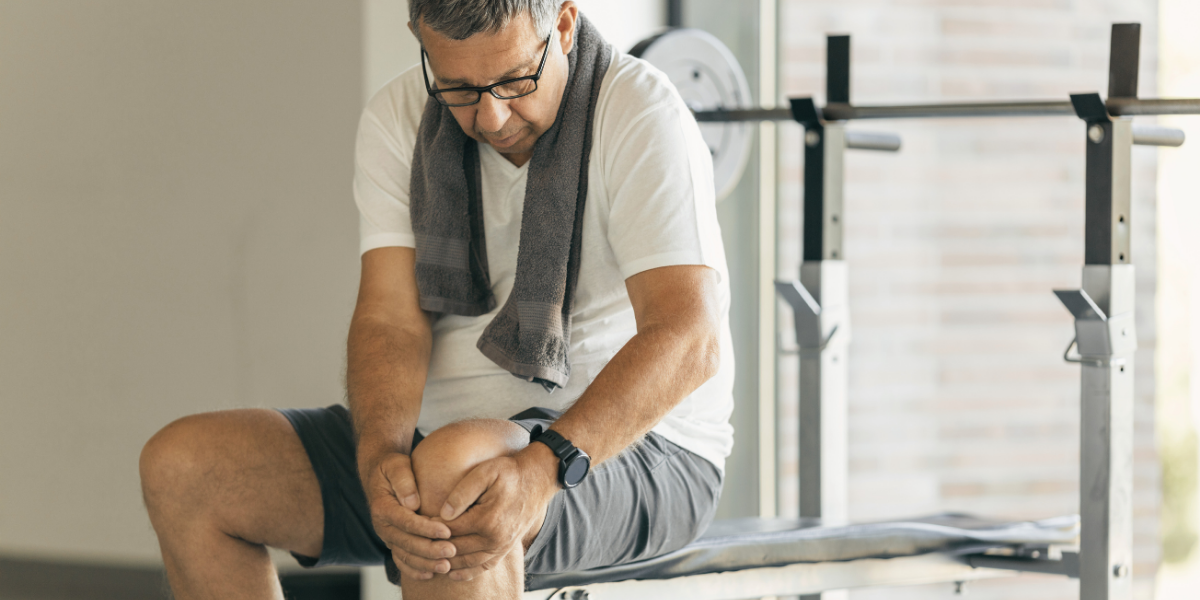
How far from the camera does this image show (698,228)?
1169mm

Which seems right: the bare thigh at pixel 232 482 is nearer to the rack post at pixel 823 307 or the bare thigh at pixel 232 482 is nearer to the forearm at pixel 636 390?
the forearm at pixel 636 390

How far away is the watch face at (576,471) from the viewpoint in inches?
40.7

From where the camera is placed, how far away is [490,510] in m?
0.97

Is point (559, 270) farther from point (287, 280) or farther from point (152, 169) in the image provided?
point (152, 169)

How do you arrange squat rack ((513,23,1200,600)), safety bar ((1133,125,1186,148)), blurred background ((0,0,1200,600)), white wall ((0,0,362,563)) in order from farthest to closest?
blurred background ((0,0,1200,600)) → white wall ((0,0,362,563)) → safety bar ((1133,125,1186,148)) → squat rack ((513,23,1200,600))

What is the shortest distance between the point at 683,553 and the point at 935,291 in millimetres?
1355

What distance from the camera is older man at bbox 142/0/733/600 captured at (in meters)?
1.06

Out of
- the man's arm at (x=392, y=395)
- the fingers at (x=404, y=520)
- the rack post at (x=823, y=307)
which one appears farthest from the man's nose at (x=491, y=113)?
the rack post at (x=823, y=307)

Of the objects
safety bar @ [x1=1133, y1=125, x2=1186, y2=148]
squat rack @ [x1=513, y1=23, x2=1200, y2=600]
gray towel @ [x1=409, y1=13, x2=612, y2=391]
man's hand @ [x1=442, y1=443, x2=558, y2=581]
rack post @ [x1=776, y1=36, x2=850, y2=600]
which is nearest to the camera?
man's hand @ [x1=442, y1=443, x2=558, y2=581]

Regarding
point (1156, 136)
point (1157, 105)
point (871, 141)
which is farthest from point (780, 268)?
point (1157, 105)

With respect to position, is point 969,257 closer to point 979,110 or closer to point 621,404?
point 979,110

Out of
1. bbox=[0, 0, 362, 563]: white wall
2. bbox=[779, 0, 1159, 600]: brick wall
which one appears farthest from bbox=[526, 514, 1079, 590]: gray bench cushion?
bbox=[0, 0, 362, 563]: white wall

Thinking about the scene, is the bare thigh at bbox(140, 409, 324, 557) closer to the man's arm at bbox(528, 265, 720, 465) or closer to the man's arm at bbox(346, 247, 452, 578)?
the man's arm at bbox(346, 247, 452, 578)

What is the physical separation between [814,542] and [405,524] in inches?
25.4
